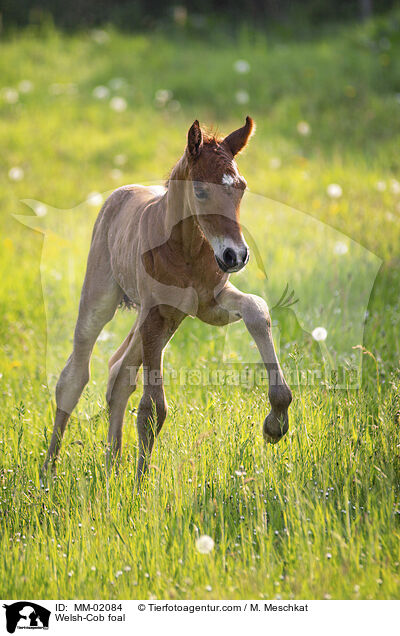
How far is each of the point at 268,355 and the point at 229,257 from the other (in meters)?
0.60

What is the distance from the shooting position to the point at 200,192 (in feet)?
13.1

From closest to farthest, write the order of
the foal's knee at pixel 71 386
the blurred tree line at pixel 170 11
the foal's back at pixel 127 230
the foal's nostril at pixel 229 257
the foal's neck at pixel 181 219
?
the foal's nostril at pixel 229 257, the foal's neck at pixel 181 219, the foal's back at pixel 127 230, the foal's knee at pixel 71 386, the blurred tree line at pixel 170 11

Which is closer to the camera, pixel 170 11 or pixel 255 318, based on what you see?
pixel 255 318

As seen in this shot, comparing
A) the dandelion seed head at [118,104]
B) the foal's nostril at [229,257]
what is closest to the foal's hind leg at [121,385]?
the foal's nostril at [229,257]

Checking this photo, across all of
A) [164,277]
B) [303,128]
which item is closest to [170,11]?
[303,128]

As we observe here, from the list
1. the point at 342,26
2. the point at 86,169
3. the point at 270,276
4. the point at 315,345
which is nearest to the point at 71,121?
the point at 86,169

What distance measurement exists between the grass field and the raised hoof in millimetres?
252

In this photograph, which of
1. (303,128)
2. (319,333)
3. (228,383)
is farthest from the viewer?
(303,128)

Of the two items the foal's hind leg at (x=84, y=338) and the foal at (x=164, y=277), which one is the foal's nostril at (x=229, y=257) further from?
the foal's hind leg at (x=84, y=338)

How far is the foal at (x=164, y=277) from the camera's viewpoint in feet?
13.0

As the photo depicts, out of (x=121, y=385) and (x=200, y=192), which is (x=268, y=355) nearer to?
(x=200, y=192)
